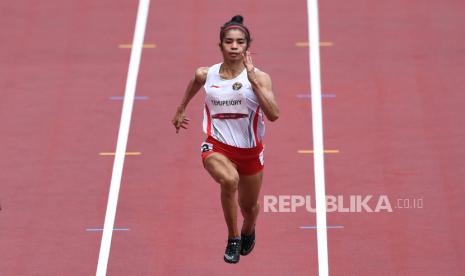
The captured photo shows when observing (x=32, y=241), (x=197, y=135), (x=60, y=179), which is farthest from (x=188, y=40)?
(x=32, y=241)

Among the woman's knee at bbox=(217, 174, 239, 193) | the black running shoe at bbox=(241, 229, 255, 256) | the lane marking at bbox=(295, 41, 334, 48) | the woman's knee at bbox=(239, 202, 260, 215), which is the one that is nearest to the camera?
the woman's knee at bbox=(217, 174, 239, 193)

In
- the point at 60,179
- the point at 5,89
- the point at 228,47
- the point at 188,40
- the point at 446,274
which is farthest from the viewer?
the point at 188,40

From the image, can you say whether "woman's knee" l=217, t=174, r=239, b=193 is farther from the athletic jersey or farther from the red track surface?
the red track surface

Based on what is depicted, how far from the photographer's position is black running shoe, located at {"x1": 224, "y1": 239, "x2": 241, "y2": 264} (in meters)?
13.2

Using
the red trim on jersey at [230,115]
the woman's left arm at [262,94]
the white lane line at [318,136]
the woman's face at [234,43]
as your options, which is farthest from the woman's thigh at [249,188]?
the white lane line at [318,136]

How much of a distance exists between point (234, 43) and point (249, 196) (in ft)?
5.75

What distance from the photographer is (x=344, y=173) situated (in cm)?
1648

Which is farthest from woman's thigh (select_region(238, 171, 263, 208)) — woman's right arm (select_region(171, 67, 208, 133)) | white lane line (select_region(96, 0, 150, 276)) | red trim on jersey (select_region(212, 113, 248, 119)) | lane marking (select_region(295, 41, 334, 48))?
lane marking (select_region(295, 41, 334, 48))

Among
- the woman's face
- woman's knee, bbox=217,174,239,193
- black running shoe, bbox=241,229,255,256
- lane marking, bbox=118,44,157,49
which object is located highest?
lane marking, bbox=118,44,157,49

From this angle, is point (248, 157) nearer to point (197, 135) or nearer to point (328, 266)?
point (328, 266)

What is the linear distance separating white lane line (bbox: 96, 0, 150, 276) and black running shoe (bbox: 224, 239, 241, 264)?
5.97ft

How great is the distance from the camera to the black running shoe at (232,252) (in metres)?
13.2

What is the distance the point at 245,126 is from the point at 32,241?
141 inches

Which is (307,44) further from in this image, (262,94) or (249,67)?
(249,67)
